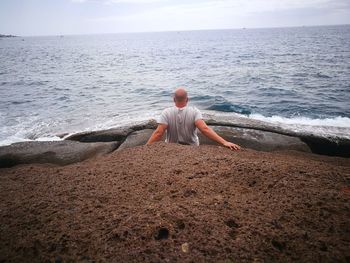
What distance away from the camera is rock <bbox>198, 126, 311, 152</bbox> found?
6.52m

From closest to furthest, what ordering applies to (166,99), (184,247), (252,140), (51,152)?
(184,247)
(51,152)
(252,140)
(166,99)

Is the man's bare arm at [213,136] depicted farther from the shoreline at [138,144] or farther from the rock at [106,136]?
the rock at [106,136]

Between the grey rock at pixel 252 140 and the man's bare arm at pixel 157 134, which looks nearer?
the man's bare arm at pixel 157 134

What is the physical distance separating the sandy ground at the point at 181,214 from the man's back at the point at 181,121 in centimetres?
160

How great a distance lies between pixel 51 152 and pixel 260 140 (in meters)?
5.21

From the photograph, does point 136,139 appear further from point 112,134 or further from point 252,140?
point 252,140

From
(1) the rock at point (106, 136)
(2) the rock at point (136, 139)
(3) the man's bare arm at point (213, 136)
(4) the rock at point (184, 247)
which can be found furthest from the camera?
(1) the rock at point (106, 136)

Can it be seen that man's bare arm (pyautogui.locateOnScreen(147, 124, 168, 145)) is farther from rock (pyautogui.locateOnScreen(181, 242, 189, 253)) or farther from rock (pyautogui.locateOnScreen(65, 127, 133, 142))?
rock (pyautogui.locateOnScreen(181, 242, 189, 253))

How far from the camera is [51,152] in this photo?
20.7 ft

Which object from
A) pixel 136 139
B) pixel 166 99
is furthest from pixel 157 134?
pixel 166 99

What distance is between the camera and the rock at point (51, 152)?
6.03 metres

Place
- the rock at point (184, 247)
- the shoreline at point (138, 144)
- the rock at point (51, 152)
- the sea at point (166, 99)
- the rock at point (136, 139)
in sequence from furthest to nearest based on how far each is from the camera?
the sea at point (166, 99) → the rock at point (136, 139) → the shoreline at point (138, 144) → the rock at point (51, 152) → the rock at point (184, 247)

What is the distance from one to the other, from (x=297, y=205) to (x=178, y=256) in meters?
1.20

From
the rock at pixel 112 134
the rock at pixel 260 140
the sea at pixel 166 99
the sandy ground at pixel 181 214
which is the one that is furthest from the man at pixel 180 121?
the sea at pixel 166 99
